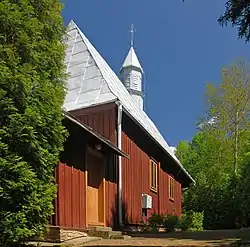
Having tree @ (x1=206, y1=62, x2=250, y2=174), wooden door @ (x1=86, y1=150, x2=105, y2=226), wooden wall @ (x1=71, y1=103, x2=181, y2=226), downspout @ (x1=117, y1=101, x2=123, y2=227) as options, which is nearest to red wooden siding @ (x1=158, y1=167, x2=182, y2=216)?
wooden wall @ (x1=71, y1=103, x2=181, y2=226)

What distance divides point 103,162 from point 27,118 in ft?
17.4

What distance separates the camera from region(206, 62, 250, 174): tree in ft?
86.2

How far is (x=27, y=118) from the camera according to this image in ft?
25.7

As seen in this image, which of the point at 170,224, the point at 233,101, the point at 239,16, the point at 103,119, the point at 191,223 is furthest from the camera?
the point at 233,101

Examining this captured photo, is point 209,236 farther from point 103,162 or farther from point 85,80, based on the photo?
point 85,80

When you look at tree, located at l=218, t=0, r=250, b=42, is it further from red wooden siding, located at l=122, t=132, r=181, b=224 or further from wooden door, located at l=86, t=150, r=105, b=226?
red wooden siding, located at l=122, t=132, r=181, b=224

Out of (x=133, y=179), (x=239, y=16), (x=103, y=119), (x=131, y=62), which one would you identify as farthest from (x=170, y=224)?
(x=131, y=62)

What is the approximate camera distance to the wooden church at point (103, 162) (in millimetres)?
10672

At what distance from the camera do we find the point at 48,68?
348 inches

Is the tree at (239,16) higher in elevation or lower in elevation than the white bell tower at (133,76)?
lower

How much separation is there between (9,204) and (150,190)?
1066 centimetres

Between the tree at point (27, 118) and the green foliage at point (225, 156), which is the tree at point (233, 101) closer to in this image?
the green foliage at point (225, 156)

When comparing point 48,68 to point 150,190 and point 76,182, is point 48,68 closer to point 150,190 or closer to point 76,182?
point 76,182

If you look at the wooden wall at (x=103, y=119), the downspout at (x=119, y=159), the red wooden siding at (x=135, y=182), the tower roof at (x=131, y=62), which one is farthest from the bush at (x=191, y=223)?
the tower roof at (x=131, y=62)
